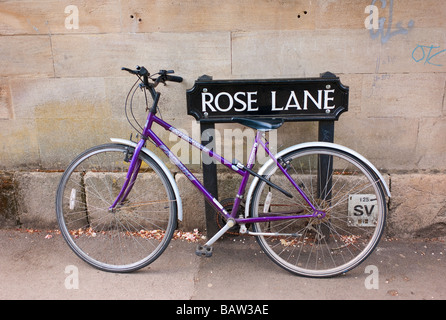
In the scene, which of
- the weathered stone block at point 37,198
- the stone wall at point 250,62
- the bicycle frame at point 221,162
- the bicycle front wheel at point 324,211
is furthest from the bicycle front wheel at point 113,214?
the bicycle front wheel at point 324,211

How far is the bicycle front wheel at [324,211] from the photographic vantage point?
9.77 feet

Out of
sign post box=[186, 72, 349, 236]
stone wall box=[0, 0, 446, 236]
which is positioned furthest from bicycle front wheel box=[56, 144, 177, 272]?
sign post box=[186, 72, 349, 236]

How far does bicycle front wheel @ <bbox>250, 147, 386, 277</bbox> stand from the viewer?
2979 mm

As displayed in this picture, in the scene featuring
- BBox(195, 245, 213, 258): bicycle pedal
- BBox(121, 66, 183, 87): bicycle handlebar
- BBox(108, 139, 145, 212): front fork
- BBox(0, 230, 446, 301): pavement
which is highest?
BBox(121, 66, 183, 87): bicycle handlebar

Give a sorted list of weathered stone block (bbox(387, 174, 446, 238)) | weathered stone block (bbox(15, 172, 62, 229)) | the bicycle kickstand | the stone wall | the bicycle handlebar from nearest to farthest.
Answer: the bicycle handlebar < the bicycle kickstand < the stone wall < weathered stone block (bbox(387, 174, 446, 238)) < weathered stone block (bbox(15, 172, 62, 229))

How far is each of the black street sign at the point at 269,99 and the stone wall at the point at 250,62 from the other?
Result: 1.47 ft

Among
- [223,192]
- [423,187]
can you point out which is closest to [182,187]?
[223,192]

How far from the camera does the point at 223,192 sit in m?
3.63

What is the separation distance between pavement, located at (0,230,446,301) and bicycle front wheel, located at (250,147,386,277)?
15cm

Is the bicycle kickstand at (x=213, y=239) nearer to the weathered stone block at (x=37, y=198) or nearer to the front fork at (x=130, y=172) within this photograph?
the front fork at (x=130, y=172)

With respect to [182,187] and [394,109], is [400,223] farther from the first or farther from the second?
[182,187]

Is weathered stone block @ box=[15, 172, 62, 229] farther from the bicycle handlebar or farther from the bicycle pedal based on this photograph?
the bicycle pedal

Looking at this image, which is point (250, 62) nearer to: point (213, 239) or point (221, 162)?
point (221, 162)

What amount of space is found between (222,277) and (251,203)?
0.63 meters
